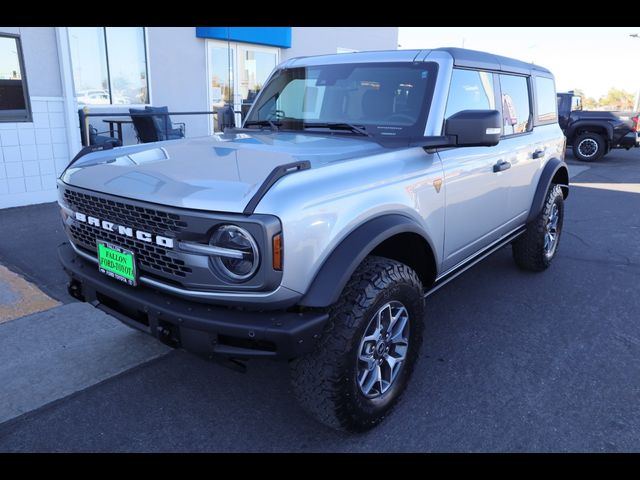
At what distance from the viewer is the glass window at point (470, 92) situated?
3318 mm

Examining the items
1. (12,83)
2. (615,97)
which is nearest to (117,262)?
(12,83)

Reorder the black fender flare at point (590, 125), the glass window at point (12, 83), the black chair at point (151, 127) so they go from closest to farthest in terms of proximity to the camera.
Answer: the glass window at point (12, 83) → the black chair at point (151, 127) → the black fender flare at point (590, 125)

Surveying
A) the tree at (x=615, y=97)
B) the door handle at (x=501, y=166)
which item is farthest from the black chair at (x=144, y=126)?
the tree at (x=615, y=97)

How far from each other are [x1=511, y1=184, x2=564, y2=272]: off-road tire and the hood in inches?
94.4

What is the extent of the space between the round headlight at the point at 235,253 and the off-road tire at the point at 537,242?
3379 mm

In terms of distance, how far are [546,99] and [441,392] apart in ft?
11.2

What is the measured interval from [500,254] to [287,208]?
4.27 m

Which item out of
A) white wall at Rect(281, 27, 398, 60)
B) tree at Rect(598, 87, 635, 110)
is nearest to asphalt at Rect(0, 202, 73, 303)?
white wall at Rect(281, 27, 398, 60)

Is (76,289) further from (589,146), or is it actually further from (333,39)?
(589,146)

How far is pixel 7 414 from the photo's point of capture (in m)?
2.78

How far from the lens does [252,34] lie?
10.3 m

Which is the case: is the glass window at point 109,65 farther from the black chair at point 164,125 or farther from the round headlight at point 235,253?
the round headlight at point 235,253

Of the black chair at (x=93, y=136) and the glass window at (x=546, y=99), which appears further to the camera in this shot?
the black chair at (x=93, y=136)
